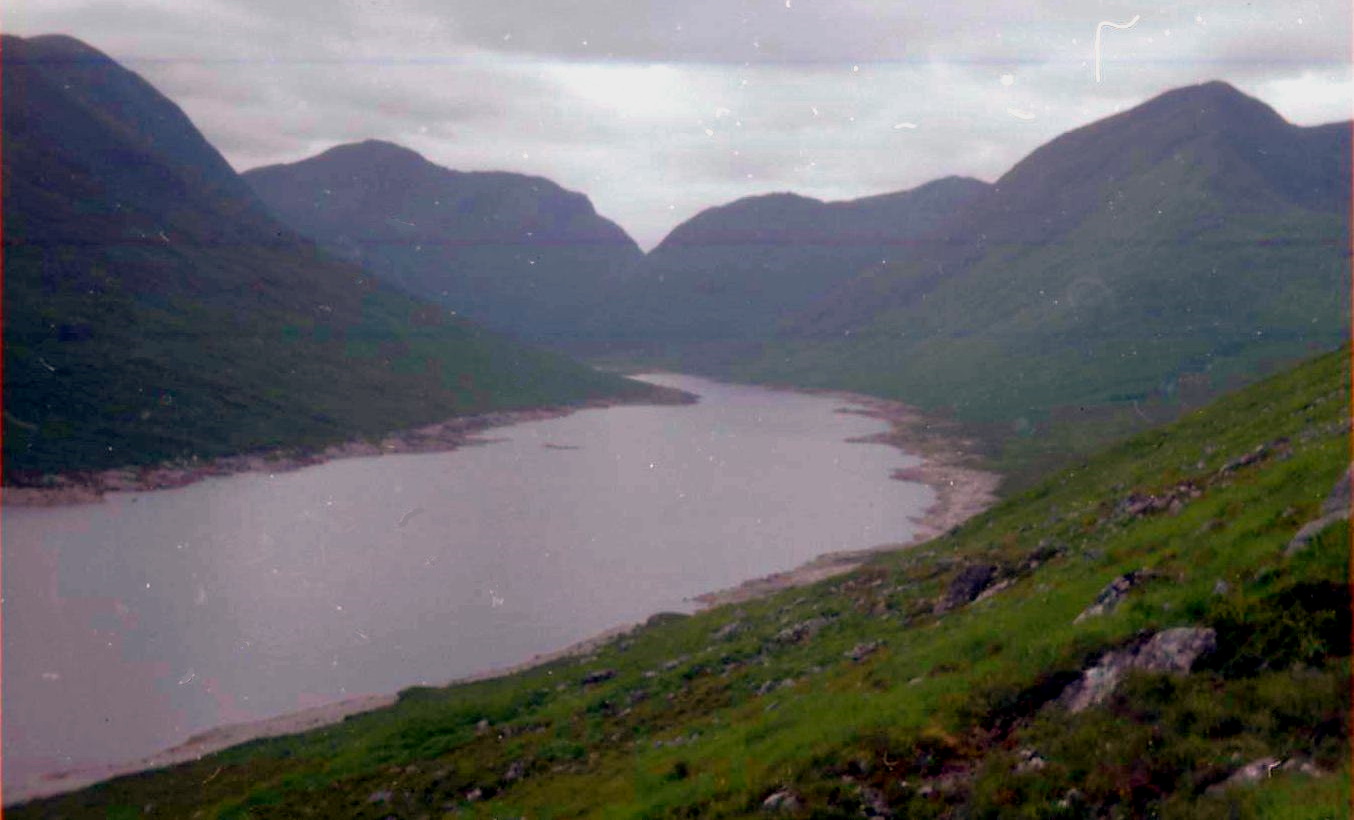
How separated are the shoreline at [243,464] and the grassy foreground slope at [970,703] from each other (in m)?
49.0

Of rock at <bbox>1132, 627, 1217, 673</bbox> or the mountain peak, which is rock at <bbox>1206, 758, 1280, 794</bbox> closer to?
rock at <bbox>1132, 627, 1217, 673</bbox>

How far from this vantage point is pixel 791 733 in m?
12.8

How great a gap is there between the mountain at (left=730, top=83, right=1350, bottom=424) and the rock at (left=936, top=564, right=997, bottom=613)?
85.2 metres

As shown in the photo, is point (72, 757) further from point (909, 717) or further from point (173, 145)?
point (173, 145)

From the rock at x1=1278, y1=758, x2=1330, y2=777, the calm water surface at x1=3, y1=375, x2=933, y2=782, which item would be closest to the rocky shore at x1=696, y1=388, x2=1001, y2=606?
the calm water surface at x1=3, y1=375, x2=933, y2=782

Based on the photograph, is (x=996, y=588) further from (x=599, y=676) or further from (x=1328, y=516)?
(x=599, y=676)

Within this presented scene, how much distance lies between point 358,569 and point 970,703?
4153 cm

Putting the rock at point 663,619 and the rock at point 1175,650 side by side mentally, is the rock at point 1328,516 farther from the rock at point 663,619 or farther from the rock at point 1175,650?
the rock at point 663,619

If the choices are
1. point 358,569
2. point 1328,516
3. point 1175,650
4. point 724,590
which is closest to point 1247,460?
point 1328,516

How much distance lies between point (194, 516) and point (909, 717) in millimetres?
60904

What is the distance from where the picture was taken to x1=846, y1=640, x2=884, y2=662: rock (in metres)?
17.8

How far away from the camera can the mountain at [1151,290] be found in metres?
113

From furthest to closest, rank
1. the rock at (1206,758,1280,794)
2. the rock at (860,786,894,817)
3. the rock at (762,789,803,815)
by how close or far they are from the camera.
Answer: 1. the rock at (762,789,803,815)
2. the rock at (860,786,894,817)
3. the rock at (1206,758,1280,794)

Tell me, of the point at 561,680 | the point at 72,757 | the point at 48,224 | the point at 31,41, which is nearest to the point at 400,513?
the point at 72,757
